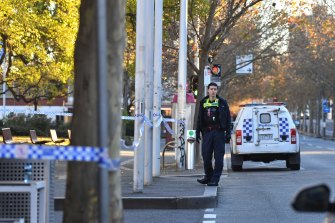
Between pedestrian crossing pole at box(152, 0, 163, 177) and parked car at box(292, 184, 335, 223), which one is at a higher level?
pedestrian crossing pole at box(152, 0, 163, 177)

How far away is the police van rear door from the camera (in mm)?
23141

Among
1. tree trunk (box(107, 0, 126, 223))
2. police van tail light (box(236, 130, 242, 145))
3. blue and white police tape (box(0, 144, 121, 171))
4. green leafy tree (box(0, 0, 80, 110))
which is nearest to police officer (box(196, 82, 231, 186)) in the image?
police van tail light (box(236, 130, 242, 145))

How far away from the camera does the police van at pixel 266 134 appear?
2306 centimetres

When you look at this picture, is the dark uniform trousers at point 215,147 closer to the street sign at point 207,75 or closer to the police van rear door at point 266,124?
the police van rear door at point 266,124

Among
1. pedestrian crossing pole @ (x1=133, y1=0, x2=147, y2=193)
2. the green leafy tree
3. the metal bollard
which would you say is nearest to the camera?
pedestrian crossing pole @ (x1=133, y1=0, x2=147, y2=193)

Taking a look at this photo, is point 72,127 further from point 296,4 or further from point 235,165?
point 296,4

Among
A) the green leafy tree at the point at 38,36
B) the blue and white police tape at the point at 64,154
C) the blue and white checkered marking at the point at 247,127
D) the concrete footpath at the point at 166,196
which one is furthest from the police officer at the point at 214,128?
the green leafy tree at the point at 38,36

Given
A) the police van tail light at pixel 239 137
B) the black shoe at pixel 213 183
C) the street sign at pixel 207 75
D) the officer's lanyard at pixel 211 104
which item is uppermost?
the street sign at pixel 207 75

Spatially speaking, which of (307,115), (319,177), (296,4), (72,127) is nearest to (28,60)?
(296,4)

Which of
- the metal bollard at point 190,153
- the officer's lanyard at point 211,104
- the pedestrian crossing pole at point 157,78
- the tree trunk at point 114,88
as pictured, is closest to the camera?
the tree trunk at point 114,88

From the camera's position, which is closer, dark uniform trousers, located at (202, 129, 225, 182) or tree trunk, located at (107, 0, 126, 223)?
tree trunk, located at (107, 0, 126, 223)

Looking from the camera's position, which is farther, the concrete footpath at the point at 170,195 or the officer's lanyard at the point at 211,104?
the officer's lanyard at the point at 211,104

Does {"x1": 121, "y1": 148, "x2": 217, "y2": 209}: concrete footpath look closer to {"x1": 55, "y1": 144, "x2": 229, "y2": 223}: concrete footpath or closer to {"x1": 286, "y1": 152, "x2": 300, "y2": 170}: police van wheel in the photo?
{"x1": 55, "y1": 144, "x2": 229, "y2": 223}: concrete footpath

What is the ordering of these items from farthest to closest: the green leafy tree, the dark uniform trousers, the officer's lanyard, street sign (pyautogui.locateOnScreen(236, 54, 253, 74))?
street sign (pyautogui.locateOnScreen(236, 54, 253, 74)) → the green leafy tree → the officer's lanyard → the dark uniform trousers
